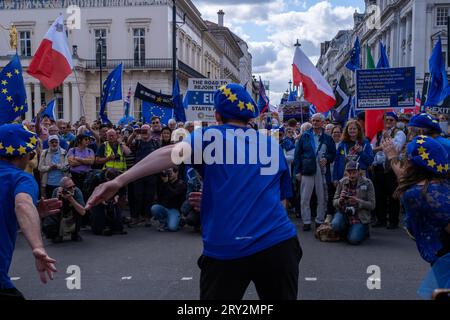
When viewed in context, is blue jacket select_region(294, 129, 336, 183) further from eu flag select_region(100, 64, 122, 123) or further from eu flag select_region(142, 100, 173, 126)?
eu flag select_region(100, 64, 122, 123)

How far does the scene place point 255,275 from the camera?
3.27 metres

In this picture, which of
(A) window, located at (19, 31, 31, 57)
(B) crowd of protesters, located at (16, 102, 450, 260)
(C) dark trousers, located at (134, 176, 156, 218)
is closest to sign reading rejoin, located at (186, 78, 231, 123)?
(B) crowd of protesters, located at (16, 102, 450, 260)

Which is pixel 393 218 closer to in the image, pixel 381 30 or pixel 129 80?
pixel 129 80

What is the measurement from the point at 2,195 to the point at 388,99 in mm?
9970

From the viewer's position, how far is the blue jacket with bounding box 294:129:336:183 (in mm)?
10258

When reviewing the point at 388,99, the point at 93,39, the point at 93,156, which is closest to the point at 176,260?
the point at 93,156

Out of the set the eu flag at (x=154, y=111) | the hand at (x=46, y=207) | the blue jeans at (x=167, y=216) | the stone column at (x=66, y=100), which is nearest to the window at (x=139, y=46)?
the stone column at (x=66, y=100)

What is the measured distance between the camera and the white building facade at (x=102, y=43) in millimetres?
52344

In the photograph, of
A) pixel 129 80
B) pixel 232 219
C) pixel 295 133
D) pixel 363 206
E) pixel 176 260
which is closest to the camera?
pixel 232 219

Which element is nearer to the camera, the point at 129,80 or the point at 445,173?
the point at 445,173

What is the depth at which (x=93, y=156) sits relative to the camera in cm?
1126

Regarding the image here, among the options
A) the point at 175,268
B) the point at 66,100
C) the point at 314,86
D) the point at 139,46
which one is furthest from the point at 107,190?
the point at 139,46

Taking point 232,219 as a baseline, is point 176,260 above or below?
below

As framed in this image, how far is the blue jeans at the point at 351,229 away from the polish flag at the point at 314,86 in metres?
4.39
